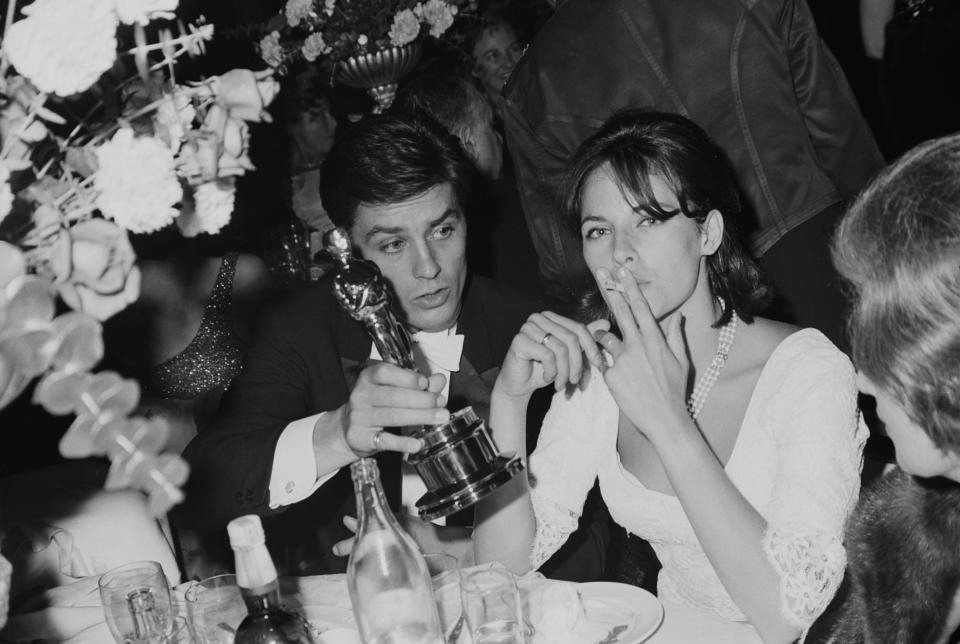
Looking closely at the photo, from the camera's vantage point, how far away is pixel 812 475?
1.63m

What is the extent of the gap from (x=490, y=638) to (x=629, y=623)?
233 mm

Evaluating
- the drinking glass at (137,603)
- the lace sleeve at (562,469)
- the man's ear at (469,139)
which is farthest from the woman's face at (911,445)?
the man's ear at (469,139)

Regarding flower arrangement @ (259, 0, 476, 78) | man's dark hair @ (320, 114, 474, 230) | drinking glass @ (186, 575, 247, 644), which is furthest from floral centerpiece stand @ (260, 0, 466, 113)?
drinking glass @ (186, 575, 247, 644)

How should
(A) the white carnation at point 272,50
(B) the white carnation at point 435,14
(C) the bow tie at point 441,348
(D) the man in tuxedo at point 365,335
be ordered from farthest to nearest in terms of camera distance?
(A) the white carnation at point 272,50 → (B) the white carnation at point 435,14 → (C) the bow tie at point 441,348 → (D) the man in tuxedo at point 365,335

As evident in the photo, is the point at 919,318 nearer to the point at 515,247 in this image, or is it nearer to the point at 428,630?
the point at 428,630

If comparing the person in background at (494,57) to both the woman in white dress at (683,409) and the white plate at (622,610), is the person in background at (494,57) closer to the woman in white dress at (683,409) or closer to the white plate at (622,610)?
the woman in white dress at (683,409)

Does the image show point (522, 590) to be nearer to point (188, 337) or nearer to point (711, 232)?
point (711, 232)

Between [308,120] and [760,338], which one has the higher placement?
[308,120]

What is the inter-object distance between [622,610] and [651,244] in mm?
735

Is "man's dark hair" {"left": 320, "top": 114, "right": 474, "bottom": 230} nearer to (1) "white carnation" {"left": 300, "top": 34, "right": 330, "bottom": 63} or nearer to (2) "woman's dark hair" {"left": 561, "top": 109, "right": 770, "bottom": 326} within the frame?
(2) "woman's dark hair" {"left": 561, "top": 109, "right": 770, "bottom": 326}

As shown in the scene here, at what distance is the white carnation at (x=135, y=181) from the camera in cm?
96

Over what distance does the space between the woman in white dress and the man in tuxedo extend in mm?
345

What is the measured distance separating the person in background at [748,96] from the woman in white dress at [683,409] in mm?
541

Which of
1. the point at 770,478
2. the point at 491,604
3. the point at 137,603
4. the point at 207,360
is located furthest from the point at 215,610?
the point at 207,360
